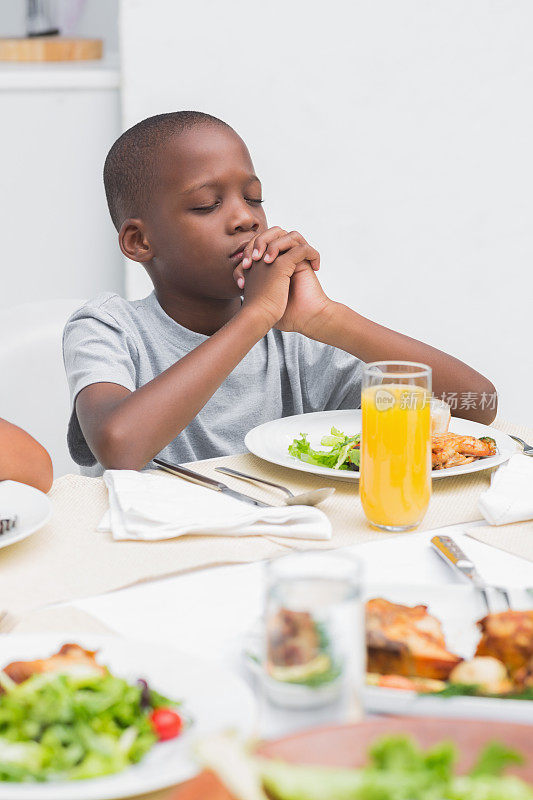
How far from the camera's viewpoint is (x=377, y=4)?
2588 mm

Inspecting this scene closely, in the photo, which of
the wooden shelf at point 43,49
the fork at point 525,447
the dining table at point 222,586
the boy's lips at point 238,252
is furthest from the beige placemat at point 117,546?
the wooden shelf at point 43,49

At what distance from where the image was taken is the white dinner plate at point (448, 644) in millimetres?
531

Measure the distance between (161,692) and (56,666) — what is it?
7 cm

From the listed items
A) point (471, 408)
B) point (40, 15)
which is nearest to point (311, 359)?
point (471, 408)

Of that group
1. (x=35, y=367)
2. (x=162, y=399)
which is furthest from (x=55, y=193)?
(x=162, y=399)

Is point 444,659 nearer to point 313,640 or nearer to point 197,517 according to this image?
point 313,640

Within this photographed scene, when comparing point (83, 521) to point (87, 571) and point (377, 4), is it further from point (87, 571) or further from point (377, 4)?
point (377, 4)

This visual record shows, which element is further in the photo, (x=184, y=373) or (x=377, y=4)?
(x=377, y=4)

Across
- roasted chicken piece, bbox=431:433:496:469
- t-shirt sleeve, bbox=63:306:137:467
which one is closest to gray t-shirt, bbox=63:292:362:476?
t-shirt sleeve, bbox=63:306:137:467

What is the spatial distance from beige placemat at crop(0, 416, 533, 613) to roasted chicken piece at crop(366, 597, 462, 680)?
0.27 m

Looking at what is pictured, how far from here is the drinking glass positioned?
470mm

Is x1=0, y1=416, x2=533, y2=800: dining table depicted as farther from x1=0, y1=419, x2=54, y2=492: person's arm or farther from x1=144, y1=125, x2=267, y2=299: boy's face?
x1=144, y1=125, x2=267, y2=299: boy's face

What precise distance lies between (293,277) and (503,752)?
1154 millimetres

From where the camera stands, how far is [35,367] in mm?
1667
